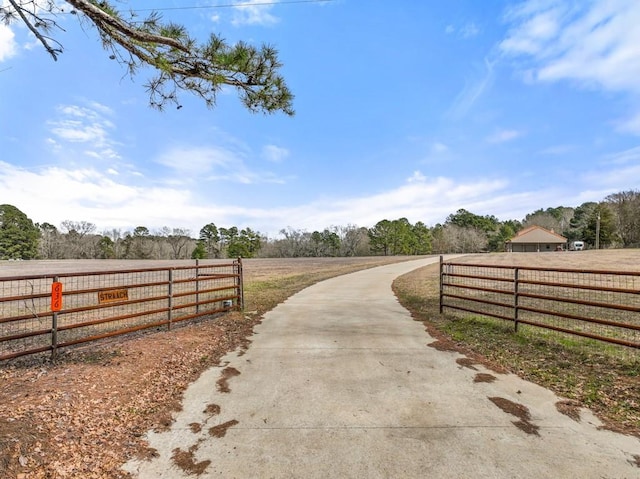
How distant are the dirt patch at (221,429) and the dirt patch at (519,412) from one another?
8.70ft

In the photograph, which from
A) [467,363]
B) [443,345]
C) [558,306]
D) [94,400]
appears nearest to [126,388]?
[94,400]

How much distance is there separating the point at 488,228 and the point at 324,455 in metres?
104

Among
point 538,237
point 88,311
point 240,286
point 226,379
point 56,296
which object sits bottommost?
point 226,379

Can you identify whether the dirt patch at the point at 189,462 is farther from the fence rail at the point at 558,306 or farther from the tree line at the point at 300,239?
the tree line at the point at 300,239

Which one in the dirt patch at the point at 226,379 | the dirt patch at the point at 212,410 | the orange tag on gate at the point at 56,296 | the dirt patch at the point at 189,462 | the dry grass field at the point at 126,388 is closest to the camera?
the dirt patch at the point at 189,462

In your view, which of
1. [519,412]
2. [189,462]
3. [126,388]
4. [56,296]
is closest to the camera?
[189,462]

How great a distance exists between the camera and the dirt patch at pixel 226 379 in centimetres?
405

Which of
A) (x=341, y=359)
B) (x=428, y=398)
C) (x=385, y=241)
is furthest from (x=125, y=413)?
(x=385, y=241)

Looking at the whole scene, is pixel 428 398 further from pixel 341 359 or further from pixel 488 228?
pixel 488 228

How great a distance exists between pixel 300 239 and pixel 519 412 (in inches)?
3470

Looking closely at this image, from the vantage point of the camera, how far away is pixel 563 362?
482 cm

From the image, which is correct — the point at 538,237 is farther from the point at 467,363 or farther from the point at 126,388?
the point at 126,388

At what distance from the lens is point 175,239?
8881 centimetres

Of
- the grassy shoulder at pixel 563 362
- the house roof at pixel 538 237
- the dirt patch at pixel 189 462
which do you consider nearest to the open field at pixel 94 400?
the dirt patch at pixel 189 462
